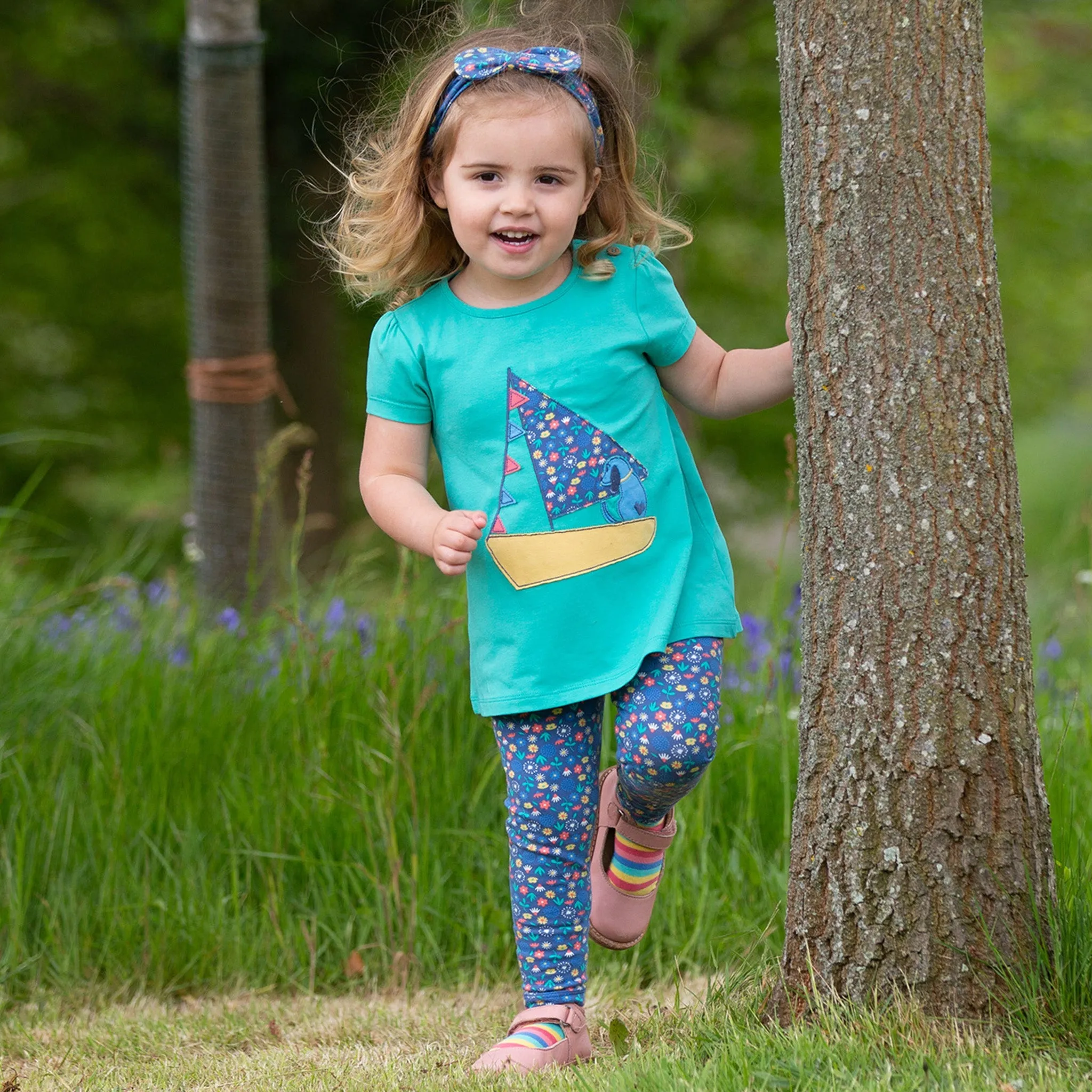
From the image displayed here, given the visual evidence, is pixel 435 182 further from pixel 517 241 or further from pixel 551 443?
pixel 551 443

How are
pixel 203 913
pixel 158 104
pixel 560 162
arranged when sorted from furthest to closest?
pixel 158 104
pixel 203 913
pixel 560 162

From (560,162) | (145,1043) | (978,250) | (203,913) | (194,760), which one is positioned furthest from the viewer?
(194,760)

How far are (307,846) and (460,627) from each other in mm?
700

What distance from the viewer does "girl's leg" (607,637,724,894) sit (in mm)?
2361

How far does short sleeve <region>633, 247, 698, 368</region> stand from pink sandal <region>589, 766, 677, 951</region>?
813mm

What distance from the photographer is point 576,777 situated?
2.46 m

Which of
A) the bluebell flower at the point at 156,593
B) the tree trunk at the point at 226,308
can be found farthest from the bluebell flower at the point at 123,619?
the tree trunk at the point at 226,308

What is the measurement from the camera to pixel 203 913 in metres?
3.14

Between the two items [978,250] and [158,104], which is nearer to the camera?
[978,250]

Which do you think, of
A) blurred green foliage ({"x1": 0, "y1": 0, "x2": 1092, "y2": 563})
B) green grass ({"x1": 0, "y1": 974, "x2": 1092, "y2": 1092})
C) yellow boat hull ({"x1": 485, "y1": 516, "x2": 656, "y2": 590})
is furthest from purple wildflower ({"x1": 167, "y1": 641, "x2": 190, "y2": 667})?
blurred green foliage ({"x1": 0, "y1": 0, "x2": 1092, "y2": 563})

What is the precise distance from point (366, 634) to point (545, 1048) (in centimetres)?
146

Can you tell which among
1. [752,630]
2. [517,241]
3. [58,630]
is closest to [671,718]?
[517,241]

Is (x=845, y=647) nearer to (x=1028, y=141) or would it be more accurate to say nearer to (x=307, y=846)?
(x=307, y=846)

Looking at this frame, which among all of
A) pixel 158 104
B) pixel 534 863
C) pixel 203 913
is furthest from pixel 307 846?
pixel 158 104
